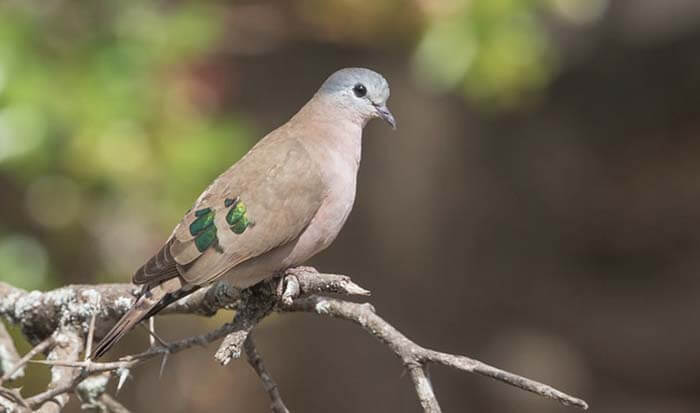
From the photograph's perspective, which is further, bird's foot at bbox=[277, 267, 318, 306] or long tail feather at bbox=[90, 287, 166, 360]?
long tail feather at bbox=[90, 287, 166, 360]

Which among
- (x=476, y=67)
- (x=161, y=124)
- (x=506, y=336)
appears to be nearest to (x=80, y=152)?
(x=161, y=124)

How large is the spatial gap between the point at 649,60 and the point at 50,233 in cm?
419

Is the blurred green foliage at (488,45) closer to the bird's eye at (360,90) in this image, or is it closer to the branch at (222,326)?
the bird's eye at (360,90)

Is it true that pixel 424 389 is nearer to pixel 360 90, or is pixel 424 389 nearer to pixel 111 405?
pixel 111 405

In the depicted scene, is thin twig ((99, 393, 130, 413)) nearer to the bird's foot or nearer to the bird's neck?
the bird's foot

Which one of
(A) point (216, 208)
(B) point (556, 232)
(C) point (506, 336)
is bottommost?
(A) point (216, 208)

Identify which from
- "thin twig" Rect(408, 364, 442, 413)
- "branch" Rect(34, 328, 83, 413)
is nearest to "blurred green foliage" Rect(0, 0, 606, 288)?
"branch" Rect(34, 328, 83, 413)

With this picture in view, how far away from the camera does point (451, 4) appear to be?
5168 mm

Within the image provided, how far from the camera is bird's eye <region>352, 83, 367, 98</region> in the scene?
13.1 feet

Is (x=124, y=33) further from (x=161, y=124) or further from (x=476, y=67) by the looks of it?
(x=476, y=67)

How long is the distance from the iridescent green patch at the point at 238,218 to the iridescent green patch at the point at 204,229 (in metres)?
0.06

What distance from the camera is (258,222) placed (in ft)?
11.2

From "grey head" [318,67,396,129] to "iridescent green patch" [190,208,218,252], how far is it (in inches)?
30.6

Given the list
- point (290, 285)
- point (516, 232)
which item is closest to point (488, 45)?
point (290, 285)
